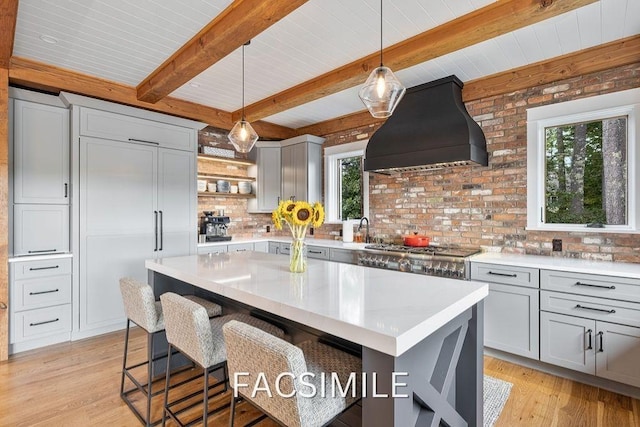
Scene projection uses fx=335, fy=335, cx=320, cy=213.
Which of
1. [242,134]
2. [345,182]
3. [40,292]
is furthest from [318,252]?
[40,292]

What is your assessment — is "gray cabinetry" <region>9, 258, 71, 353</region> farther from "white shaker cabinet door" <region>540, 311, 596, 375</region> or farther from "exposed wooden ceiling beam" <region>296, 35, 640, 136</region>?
"exposed wooden ceiling beam" <region>296, 35, 640, 136</region>

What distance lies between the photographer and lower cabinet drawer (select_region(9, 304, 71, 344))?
3031 millimetres

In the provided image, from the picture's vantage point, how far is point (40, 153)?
322 centimetres

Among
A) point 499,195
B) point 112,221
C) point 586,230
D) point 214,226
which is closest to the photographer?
point 586,230

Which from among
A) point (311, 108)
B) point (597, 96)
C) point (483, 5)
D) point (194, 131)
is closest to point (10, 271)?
point (194, 131)

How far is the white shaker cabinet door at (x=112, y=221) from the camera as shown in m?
3.40

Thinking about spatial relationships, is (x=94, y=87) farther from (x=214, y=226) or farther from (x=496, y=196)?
(x=496, y=196)

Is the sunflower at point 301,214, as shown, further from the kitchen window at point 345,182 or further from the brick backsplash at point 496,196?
the kitchen window at point 345,182

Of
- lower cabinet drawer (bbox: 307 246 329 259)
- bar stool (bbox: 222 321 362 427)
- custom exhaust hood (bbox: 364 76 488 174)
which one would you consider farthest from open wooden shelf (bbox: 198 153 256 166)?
bar stool (bbox: 222 321 362 427)

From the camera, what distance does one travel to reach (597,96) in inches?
113

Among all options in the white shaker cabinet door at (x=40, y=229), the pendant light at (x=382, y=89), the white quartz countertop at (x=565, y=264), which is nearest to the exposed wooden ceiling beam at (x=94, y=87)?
the white shaker cabinet door at (x=40, y=229)

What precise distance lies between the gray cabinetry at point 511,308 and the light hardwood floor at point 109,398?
7.8 inches

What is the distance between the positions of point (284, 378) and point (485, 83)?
11.1 feet

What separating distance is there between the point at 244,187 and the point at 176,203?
4.14 feet
